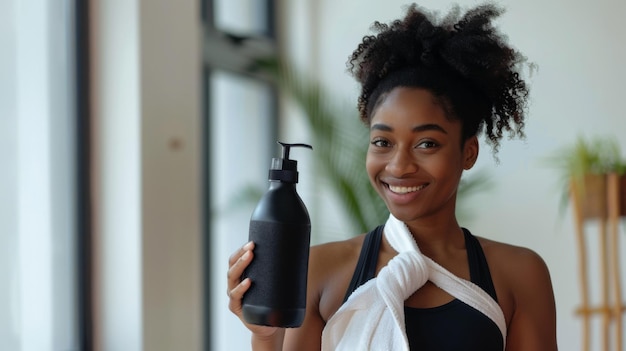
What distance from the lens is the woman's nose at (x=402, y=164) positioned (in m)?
1.00

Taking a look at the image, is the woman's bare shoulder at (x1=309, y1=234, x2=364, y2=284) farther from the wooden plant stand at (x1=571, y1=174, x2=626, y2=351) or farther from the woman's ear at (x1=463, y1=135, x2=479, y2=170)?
the wooden plant stand at (x1=571, y1=174, x2=626, y2=351)

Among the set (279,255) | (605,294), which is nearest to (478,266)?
(279,255)

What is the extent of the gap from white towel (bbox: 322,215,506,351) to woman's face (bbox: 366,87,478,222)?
0.21 ft

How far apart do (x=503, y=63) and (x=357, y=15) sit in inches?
89.6

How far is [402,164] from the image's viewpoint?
100cm

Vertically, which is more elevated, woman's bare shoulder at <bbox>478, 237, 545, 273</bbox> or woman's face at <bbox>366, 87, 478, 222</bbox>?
woman's face at <bbox>366, 87, 478, 222</bbox>

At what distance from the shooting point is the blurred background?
2312 mm

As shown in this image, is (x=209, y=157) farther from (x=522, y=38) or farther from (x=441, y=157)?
(x=441, y=157)

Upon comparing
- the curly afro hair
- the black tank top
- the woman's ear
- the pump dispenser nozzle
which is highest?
the curly afro hair

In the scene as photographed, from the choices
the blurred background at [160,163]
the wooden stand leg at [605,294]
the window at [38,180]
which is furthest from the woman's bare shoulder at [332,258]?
the wooden stand leg at [605,294]

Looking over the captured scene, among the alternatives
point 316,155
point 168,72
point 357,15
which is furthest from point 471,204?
point 168,72

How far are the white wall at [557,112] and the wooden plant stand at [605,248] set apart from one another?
0.39 ft

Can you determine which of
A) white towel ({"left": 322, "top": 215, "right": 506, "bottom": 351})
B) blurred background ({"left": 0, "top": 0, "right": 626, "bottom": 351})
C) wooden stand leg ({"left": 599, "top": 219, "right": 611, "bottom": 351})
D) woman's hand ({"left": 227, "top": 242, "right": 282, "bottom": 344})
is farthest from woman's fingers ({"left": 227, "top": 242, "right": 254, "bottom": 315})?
wooden stand leg ({"left": 599, "top": 219, "right": 611, "bottom": 351})

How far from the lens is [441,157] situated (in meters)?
1.00
